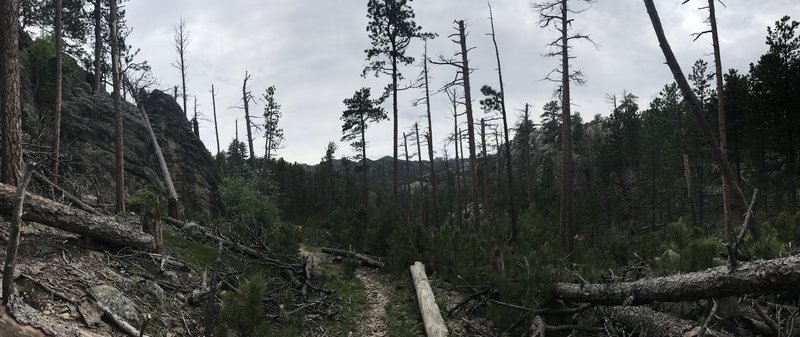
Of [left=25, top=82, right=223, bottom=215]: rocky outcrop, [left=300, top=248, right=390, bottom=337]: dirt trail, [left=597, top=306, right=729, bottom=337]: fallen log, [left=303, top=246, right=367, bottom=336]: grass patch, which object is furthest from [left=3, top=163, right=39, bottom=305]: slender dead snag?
[left=25, top=82, right=223, bottom=215]: rocky outcrop

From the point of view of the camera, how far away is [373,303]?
31.3ft

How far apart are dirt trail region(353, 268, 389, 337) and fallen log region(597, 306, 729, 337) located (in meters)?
3.77

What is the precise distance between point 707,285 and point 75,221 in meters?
8.10

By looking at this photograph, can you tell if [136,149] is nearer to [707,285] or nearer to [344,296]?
[344,296]

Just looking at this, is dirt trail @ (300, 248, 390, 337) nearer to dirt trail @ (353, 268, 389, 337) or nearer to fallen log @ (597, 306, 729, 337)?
dirt trail @ (353, 268, 389, 337)

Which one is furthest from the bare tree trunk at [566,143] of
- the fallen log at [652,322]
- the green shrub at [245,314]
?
the green shrub at [245,314]

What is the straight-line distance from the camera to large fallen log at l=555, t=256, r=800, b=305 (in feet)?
13.5

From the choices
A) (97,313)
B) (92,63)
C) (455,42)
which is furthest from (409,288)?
(92,63)

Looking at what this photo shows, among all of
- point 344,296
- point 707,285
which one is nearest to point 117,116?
point 344,296

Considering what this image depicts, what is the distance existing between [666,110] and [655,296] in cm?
3876

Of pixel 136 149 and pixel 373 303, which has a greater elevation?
pixel 136 149

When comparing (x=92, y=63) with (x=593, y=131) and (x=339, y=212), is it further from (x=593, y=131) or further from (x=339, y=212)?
(x=593, y=131)

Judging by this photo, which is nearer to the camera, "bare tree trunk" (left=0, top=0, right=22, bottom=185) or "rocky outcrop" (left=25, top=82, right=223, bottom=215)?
"bare tree trunk" (left=0, top=0, right=22, bottom=185)

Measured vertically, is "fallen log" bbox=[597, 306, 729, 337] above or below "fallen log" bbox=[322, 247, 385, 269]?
above
